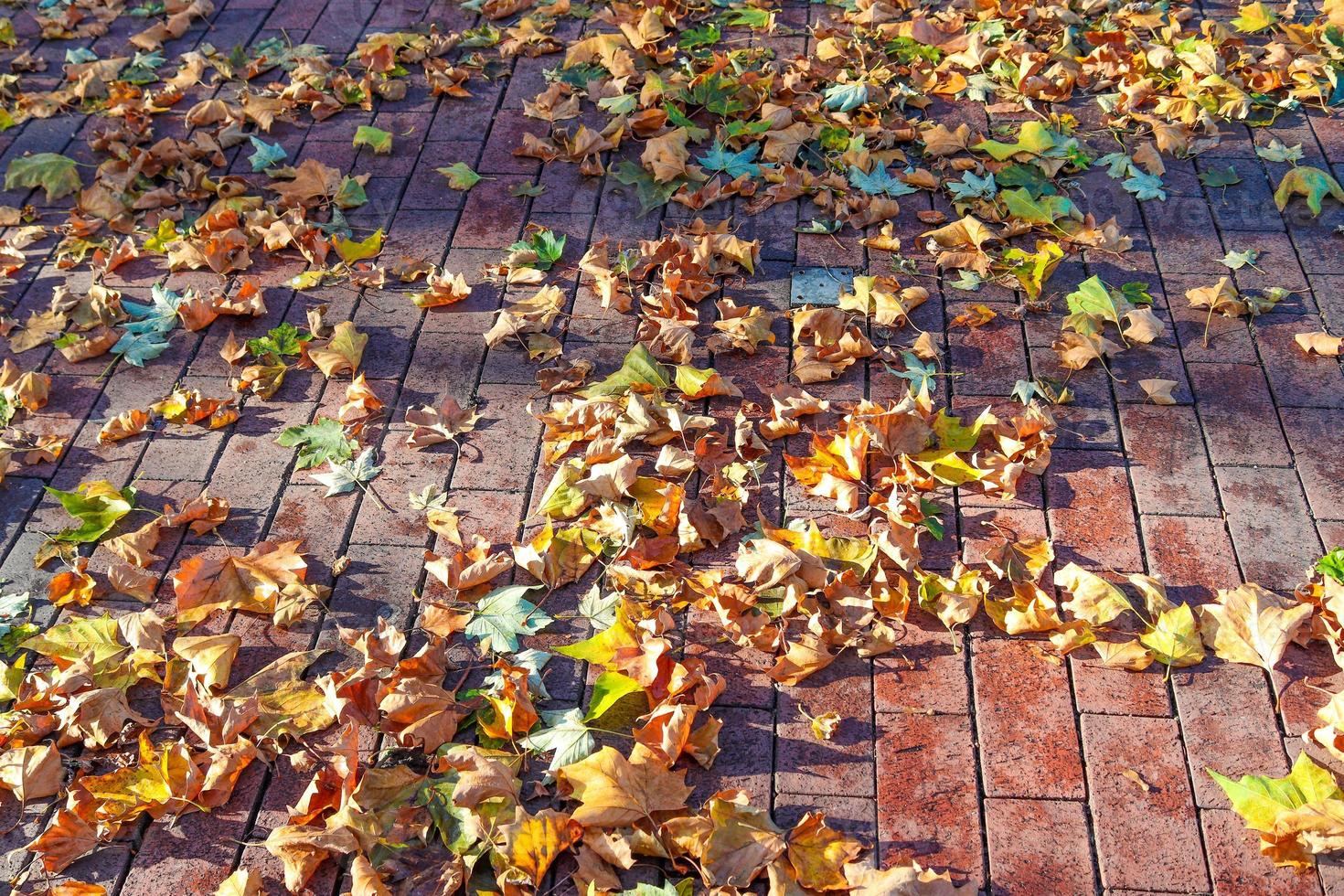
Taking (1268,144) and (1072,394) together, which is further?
(1268,144)

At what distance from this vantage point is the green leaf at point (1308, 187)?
3834 millimetres

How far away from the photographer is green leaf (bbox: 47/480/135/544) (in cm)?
302

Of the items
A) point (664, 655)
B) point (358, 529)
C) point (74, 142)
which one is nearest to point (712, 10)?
point (74, 142)

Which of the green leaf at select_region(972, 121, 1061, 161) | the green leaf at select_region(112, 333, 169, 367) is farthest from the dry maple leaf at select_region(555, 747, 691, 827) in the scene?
the green leaf at select_region(972, 121, 1061, 161)

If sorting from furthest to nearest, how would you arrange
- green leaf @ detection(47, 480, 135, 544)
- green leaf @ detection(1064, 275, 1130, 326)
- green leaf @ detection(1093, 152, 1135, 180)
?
green leaf @ detection(1093, 152, 1135, 180) < green leaf @ detection(1064, 275, 1130, 326) < green leaf @ detection(47, 480, 135, 544)

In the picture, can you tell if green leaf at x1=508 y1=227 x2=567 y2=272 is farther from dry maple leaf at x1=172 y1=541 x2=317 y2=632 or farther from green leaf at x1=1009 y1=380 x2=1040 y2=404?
green leaf at x1=1009 y1=380 x2=1040 y2=404

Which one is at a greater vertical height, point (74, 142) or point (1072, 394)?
point (74, 142)

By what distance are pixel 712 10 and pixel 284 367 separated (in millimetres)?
2649

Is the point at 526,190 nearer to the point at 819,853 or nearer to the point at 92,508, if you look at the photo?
the point at 92,508

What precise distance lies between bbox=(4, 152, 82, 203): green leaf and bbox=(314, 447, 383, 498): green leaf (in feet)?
6.43

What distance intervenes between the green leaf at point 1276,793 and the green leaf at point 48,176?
4.15 metres

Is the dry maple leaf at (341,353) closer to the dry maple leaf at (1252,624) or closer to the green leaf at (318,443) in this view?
the green leaf at (318,443)

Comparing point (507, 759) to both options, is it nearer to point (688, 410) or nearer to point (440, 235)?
point (688, 410)

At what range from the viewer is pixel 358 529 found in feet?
9.84
